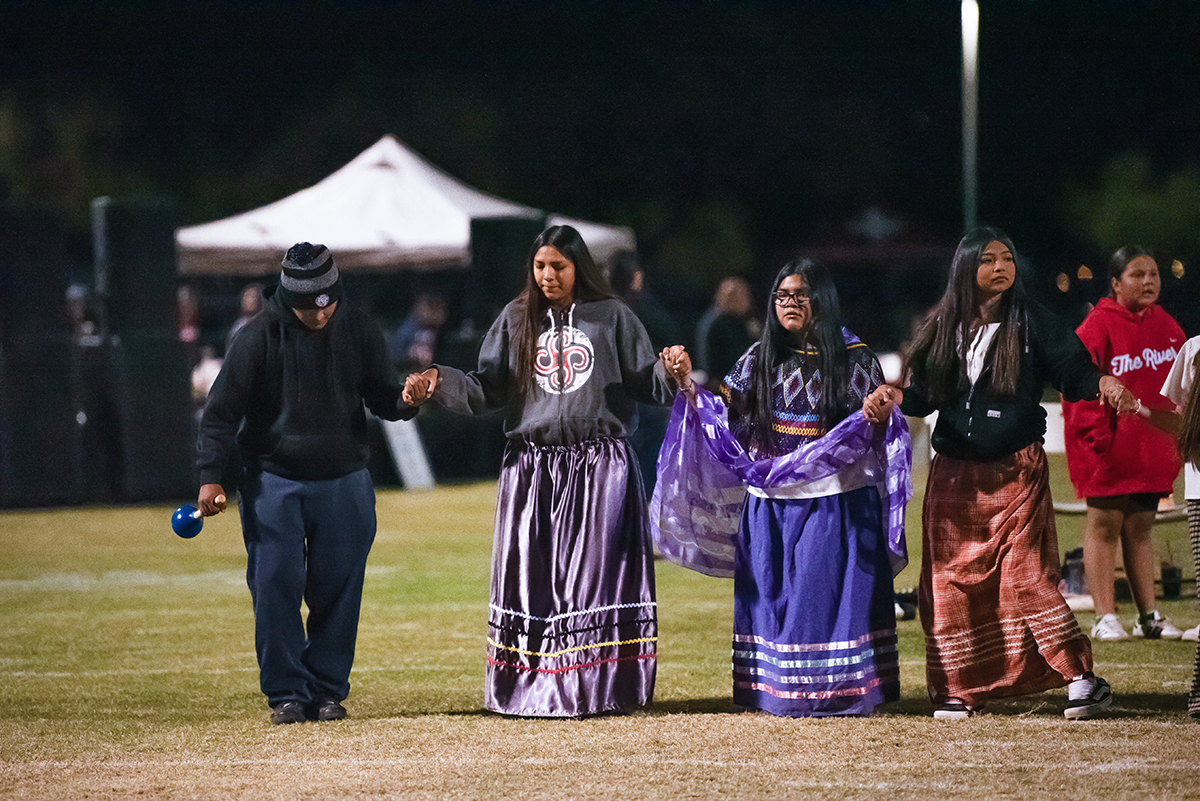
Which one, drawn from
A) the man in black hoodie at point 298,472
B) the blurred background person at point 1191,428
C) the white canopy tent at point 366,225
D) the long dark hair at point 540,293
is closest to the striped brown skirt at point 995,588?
the blurred background person at point 1191,428

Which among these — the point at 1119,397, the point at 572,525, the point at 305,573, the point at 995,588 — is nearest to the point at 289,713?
the point at 305,573

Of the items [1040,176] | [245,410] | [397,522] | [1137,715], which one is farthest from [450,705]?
[1040,176]

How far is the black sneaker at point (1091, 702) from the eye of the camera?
Answer: 5.85 meters

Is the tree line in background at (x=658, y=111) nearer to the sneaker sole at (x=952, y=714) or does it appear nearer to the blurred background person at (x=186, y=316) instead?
the blurred background person at (x=186, y=316)

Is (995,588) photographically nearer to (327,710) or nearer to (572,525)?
(572,525)

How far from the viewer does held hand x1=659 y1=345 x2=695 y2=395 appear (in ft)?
19.9

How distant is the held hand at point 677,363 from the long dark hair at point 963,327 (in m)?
0.90

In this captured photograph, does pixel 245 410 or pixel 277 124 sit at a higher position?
pixel 277 124

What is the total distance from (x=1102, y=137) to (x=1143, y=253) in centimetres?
5190

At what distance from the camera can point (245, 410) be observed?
6.22 metres

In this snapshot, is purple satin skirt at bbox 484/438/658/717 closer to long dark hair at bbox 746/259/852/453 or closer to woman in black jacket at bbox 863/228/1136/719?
long dark hair at bbox 746/259/852/453

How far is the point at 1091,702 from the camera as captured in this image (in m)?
5.85

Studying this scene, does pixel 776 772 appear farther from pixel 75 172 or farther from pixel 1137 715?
pixel 75 172

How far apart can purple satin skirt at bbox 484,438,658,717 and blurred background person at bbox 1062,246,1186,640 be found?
264 cm
